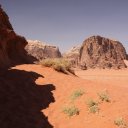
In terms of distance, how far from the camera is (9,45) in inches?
763

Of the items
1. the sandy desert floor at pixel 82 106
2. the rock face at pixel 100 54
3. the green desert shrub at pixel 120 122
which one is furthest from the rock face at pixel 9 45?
the rock face at pixel 100 54

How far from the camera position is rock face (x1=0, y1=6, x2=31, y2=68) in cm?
1728

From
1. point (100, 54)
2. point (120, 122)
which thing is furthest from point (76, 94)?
point (100, 54)

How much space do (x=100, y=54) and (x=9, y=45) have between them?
51.7 meters

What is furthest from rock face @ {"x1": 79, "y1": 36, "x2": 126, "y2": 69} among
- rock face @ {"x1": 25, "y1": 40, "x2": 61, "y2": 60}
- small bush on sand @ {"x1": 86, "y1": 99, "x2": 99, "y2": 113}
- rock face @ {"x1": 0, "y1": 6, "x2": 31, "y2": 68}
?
small bush on sand @ {"x1": 86, "y1": 99, "x2": 99, "y2": 113}

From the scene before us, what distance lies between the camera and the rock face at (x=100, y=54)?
6662cm

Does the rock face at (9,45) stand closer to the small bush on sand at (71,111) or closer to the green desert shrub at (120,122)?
the small bush on sand at (71,111)

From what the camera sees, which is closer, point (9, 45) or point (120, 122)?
point (120, 122)

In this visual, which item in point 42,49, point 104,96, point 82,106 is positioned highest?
point 42,49

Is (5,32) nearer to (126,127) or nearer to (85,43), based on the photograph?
(126,127)

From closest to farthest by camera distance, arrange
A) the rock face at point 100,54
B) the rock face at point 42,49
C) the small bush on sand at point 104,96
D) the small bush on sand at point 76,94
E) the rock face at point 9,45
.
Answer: the small bush on sand at point 104,96, the small bush on sand at point 76,94, the rock face at point 9,45, the rock face at point 100,54, the rock face at point 42,49

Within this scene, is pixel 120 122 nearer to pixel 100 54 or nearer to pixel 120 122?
pixel 120 122

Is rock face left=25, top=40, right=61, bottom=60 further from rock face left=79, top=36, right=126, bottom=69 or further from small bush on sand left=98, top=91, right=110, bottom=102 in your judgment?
small bush on sand left=98, top=91, right=110, bottom=102

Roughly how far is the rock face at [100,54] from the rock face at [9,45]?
46.0 metres
